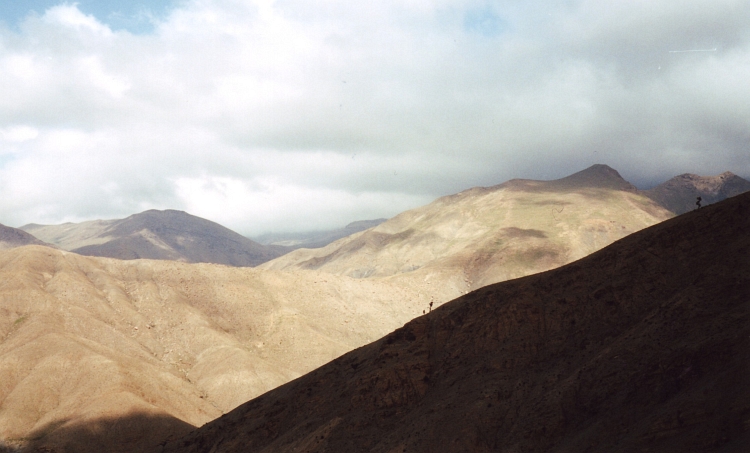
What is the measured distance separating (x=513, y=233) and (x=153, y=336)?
9892 cm

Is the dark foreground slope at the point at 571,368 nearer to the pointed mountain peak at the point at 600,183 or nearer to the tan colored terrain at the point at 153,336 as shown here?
the tan colored terrain at the point at 153,336

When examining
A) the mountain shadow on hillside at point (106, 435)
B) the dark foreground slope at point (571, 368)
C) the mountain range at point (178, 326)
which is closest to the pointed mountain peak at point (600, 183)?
the mountain range at point (178, 326)

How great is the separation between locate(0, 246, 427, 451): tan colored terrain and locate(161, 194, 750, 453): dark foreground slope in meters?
25.7

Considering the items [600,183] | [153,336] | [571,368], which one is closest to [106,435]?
[153,336]

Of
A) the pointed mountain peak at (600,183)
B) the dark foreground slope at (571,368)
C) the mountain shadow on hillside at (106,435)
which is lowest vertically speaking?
the mountain shadow on hillside at (106,435)

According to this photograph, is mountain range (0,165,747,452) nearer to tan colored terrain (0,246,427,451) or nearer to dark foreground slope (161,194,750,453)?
tan colored terrain (0,246,427,451)

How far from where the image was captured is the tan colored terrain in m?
58.1

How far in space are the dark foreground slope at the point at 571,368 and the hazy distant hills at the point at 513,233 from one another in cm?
9293

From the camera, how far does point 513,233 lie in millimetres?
152125

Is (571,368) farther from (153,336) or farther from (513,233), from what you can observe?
(513,233)

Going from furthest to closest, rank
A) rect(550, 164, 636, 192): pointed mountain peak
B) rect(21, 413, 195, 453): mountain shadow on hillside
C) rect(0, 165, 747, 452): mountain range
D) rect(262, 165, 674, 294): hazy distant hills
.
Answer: rect(550, 164, 636, 192): pointed mountain peak, rect(262, 165, 674, 294): hazy distant hills, rect(0, 165, 747, 452): mountain range, rect(21, 413, 195, 453): mountain shadow on hillside

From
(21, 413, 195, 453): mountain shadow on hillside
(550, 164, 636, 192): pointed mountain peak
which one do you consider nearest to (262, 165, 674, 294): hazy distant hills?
(550, 164, 636, 192): pointed mountain peak

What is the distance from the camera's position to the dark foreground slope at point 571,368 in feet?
68.3

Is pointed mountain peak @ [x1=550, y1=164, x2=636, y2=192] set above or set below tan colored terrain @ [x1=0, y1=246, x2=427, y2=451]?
above
